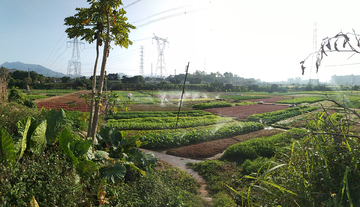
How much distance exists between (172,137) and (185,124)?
16.0 ft

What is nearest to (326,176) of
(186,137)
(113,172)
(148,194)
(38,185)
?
(148,194)

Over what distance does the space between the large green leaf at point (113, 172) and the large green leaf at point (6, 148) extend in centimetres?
168

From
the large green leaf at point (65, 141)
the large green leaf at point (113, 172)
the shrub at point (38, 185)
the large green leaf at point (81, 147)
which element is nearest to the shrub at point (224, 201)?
the large green leaf at point (113, 172)

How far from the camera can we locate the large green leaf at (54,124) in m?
4.09

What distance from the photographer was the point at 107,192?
4.00 meters

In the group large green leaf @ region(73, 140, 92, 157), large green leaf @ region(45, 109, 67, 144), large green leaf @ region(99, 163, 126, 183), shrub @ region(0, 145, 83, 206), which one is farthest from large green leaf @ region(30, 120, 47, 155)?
large green leaf @ region(99, 163, 126, 183)

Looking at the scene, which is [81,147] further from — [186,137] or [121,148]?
[186,137]

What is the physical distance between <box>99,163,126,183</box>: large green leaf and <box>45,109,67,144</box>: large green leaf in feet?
3.86

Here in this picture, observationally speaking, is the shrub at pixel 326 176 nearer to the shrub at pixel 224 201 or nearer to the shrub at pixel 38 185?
the shrub at pixel 224 201

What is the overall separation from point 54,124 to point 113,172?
152cm

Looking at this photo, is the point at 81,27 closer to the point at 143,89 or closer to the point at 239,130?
the point at 239,130

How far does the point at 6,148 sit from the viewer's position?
2.94 metres

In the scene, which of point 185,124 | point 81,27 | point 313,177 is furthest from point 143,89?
point 313,177

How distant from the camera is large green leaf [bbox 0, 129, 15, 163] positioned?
9.62 feet
